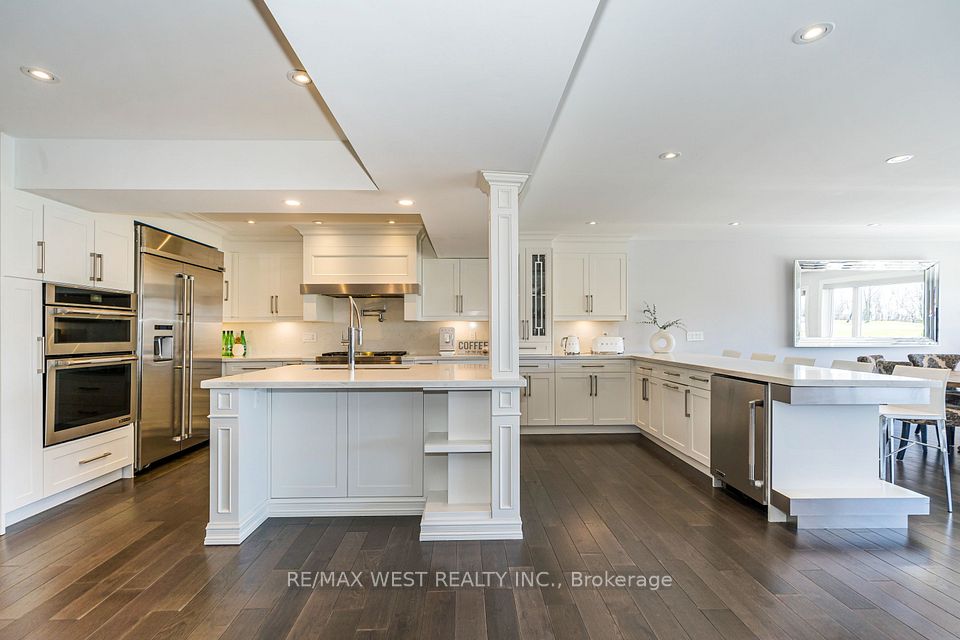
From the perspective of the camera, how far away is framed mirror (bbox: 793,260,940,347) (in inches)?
231

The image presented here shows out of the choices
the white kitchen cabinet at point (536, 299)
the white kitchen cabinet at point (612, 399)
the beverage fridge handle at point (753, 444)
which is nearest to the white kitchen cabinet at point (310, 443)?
the beverage fridge handle at point (753, 444)

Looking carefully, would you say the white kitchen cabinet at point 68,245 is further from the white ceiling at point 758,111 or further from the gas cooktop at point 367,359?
the white ceiling at point 758,111

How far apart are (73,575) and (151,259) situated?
8.45ft

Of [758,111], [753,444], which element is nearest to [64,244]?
[758,111]

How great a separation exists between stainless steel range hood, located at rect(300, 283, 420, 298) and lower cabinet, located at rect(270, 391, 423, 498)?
2366 mm

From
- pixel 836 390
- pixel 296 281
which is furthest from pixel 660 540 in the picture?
pixel 296 281

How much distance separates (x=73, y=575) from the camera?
2305mm

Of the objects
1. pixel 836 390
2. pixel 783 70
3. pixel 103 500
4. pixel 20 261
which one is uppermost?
pixel 783 70

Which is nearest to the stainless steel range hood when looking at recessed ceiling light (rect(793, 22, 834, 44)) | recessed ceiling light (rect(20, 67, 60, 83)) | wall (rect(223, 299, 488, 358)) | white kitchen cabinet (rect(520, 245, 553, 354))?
wall (rect(223, 299, 488, 358))

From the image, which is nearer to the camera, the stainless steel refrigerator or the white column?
the white column

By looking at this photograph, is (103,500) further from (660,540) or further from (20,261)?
(660,540)

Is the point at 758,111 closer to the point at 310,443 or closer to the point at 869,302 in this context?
the point at 310,443

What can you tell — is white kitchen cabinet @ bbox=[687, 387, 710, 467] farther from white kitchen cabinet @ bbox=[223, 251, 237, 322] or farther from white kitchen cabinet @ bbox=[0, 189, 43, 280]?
white kitchen cabinet @ bbox=[223, 251, 237, 322]

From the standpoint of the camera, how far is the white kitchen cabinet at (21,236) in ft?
9.40
